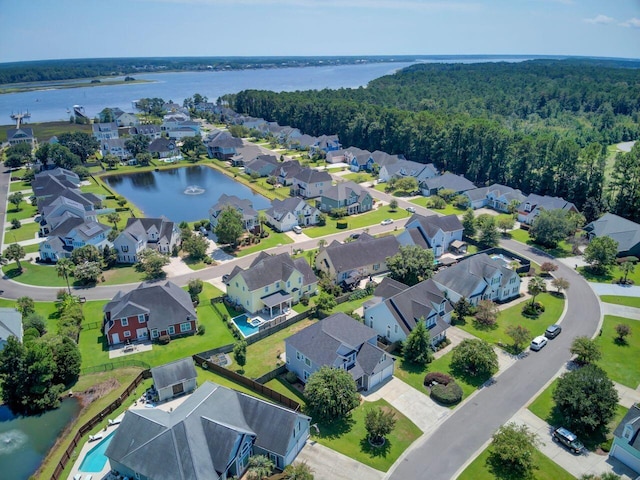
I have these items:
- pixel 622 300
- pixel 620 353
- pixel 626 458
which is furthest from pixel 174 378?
pixel 622 300

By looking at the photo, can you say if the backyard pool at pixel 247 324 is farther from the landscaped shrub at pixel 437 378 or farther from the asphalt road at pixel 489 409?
the asphalt road at pixel 489 409

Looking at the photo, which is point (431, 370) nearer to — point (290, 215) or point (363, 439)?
point (363, 439)

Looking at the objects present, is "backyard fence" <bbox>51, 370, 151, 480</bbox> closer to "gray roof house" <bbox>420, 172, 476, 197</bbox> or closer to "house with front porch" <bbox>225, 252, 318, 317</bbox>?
"house with front porch" <bbox>225, 252, 318, 317</bbox>

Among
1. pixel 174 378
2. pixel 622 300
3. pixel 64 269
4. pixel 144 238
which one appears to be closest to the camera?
pixel 174 378

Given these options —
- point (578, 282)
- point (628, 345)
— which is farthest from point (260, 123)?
point (628, 345)

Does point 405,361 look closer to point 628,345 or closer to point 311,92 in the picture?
point 628,345

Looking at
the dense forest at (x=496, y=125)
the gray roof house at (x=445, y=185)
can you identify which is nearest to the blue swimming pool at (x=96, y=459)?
the gray roof house at (x=445, y=185)
